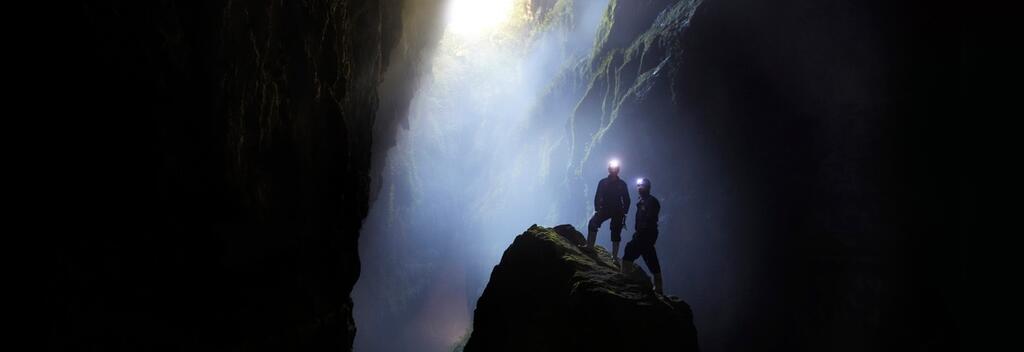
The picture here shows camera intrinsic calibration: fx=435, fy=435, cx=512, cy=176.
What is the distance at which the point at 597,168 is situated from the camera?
89.1 ft

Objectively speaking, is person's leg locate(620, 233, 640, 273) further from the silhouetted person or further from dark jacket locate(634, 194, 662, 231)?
the silhouetted person

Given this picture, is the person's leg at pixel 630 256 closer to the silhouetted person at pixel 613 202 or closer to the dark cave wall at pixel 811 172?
the silhouetted person at pixel 613 202

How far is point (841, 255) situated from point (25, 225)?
625 inches

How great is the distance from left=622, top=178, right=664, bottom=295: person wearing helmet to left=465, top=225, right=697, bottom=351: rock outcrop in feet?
0.83

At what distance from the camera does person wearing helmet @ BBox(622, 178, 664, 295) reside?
7.79 m

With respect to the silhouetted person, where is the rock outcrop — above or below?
below

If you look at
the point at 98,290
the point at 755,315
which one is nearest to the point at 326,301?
the point at 98,290

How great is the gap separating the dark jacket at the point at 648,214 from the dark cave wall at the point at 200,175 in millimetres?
6827

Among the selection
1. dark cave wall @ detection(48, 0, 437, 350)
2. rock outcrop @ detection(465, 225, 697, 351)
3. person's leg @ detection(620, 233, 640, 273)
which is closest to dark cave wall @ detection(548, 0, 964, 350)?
rock outcrop @ detection(465, 225, 697, 351)

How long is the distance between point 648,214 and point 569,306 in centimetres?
225

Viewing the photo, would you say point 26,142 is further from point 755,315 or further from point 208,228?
point 755,315

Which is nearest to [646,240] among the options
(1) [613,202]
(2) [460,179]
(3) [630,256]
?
(3) [630,256]

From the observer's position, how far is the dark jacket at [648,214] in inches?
313

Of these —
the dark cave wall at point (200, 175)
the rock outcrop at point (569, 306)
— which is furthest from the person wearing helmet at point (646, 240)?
the dark cave wall at point (200, 175)
